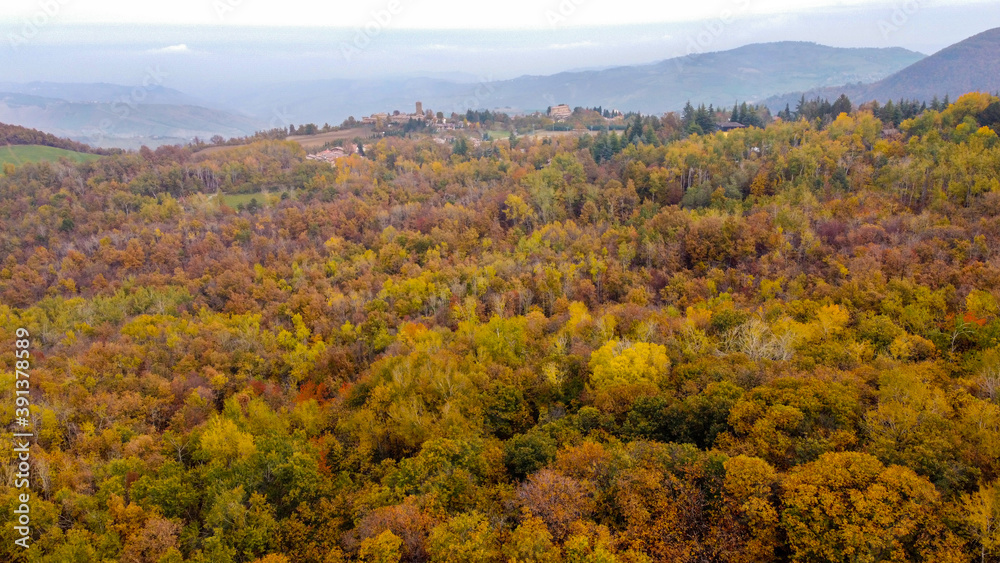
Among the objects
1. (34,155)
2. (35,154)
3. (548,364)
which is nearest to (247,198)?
(34,155)

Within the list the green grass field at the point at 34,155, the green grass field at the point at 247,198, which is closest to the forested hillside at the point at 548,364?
the green grass field at the point at 247,198

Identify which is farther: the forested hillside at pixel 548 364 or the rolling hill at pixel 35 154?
the rolling hill at pixel 35 154

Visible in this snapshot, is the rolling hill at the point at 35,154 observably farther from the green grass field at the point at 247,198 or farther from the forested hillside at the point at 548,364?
the green grass field at the point at 247,198

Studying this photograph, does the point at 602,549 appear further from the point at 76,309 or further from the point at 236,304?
the point at 76,309

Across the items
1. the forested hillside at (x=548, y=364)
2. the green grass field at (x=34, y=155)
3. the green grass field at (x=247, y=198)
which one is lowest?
the forested hillside at (x=548, y=364)

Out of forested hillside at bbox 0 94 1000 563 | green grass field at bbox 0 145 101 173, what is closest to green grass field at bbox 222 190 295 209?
forested hillside at bbox 0 94 1000 563
